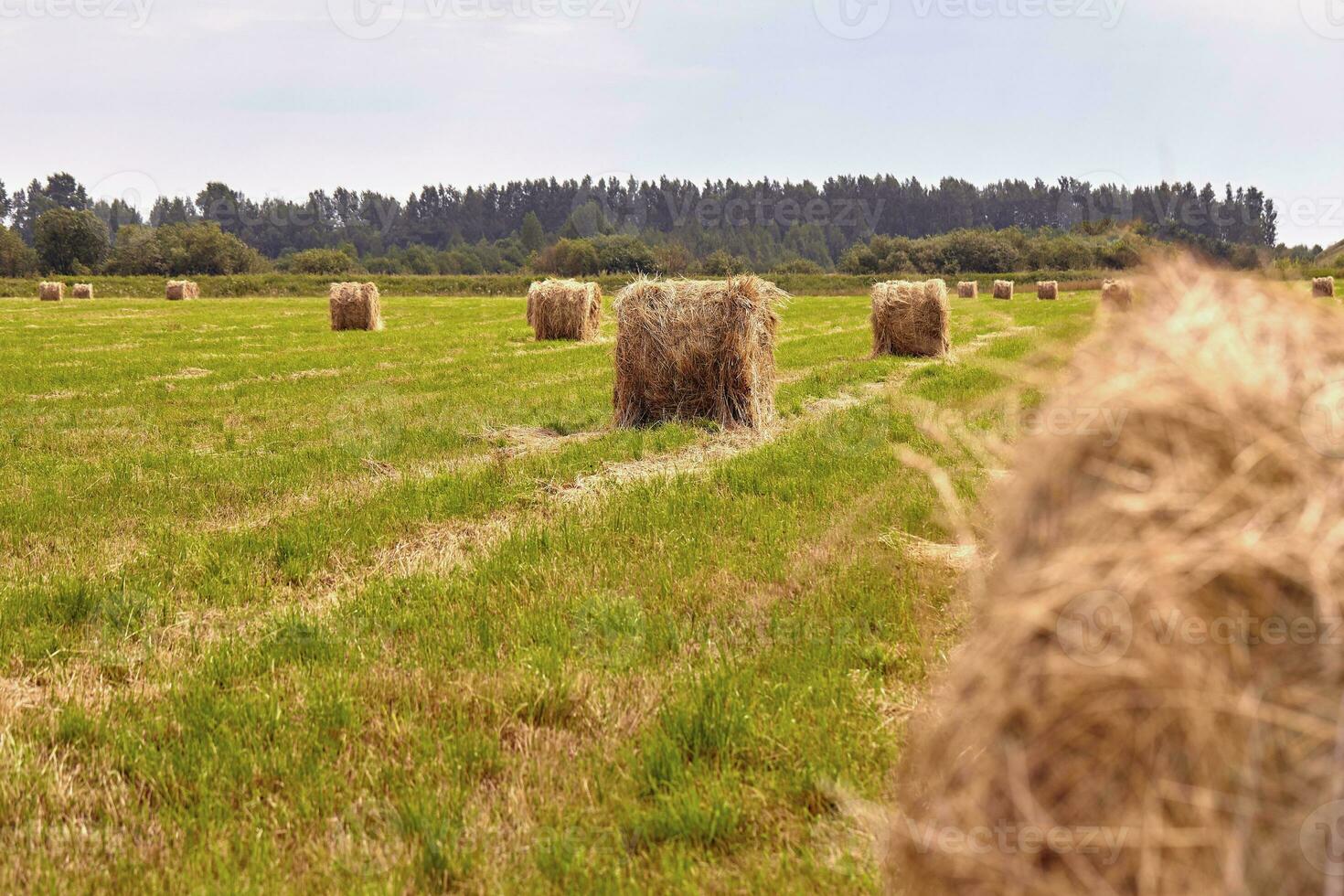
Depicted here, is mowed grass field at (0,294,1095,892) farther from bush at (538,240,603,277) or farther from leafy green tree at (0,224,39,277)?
leafy green tree at (0,224,39,277)

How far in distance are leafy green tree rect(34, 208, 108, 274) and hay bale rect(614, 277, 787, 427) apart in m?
120

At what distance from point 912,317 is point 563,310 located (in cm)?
1193

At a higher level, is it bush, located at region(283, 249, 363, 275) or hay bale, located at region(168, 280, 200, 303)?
bush, located at region(283, 249, 363, 275)

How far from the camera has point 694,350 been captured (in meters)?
13.9

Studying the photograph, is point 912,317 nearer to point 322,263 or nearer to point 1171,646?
point 1171,646

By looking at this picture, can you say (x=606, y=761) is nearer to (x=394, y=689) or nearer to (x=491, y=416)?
(x=394, y=689)

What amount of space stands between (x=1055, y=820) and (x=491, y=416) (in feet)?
42.2

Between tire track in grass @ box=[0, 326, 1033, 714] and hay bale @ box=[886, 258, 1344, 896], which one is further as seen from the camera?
tire track in grass @ box=[0, 326, 1033, 714]

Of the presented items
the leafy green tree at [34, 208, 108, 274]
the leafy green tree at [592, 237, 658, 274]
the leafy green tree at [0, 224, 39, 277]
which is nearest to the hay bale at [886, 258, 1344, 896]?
the leafy green tree at [592, 237, 658, 274]

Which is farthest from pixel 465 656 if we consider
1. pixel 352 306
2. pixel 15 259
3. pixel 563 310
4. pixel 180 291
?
pixel 15 259

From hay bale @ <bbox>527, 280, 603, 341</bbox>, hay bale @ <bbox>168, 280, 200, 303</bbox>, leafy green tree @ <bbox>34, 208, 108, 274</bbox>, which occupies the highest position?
leafy green tree @ <bbox>34, 208, 108, 274</bbox>

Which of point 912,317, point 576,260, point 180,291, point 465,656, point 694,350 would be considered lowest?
point 465,656

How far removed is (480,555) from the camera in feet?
23.6

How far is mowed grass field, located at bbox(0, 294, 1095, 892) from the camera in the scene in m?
3.59
